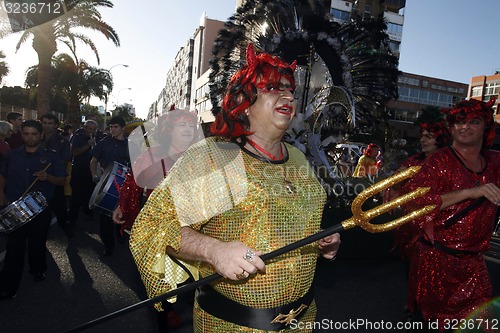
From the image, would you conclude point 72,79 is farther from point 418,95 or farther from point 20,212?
point 418,95

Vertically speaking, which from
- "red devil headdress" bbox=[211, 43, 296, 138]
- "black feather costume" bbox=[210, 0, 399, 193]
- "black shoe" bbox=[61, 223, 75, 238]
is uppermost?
"black feather costume" bbox=[210, 0, 399, 193]

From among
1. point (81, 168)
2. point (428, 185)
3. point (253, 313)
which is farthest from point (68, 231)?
point (428, 185)

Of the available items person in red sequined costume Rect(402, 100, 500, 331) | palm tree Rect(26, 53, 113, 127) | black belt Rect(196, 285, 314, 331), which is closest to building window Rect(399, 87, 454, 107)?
palm tree Rect(26, 53, 113, 127)

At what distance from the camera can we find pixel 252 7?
581 cm

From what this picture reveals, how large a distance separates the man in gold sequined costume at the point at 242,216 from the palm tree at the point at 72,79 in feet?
84.2

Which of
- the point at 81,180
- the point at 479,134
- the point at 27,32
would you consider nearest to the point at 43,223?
the point at 81,180

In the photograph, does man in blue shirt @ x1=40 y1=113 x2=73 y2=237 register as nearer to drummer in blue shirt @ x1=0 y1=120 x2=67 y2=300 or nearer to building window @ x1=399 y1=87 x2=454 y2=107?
drummer in blue shirt @ x1=0 y1=120 x2=67 y2=300

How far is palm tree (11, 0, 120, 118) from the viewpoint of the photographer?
14367 mm

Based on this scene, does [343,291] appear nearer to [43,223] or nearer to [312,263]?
[312,263]

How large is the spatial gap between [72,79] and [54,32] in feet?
47.1

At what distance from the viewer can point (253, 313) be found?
1.70 m

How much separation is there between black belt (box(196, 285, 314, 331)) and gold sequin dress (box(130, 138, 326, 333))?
23 millimetres

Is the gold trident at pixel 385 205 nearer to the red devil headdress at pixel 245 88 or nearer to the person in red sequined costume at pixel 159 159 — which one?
the red devil headdress at pixel 245 88

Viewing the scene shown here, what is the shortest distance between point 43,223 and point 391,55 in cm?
573
